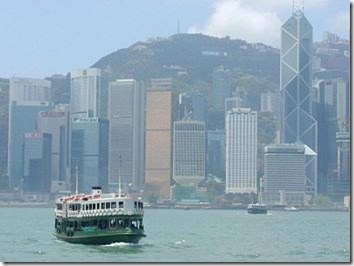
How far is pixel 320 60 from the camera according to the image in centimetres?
16212

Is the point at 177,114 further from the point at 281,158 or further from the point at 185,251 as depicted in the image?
the point at 185,251

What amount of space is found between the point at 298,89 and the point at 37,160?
36.1m

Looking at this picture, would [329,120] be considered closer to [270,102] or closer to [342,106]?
[342,106]

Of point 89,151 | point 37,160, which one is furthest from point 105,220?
point 89,151

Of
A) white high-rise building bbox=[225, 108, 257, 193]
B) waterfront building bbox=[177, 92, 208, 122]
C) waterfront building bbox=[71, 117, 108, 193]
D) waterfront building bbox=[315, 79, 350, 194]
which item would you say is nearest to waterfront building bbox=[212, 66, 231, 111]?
waterfront building bbox=[177, 92, 208, 122]

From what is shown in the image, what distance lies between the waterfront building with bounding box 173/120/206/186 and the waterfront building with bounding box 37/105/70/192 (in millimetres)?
12386

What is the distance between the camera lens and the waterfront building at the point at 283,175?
122312 millimetres

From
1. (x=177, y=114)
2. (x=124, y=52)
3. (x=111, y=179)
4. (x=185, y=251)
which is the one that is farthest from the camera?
(x=124, y=52)

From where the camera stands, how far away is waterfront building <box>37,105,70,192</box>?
126m

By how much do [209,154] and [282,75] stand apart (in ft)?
62.8

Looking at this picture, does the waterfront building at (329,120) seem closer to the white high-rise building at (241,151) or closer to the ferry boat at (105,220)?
the white high-rise building at (241,151)

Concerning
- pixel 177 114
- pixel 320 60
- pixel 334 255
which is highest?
pixel 320 60

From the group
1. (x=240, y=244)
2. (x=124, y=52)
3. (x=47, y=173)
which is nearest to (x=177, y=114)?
(x=47, y=173)

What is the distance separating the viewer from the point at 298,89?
469 ft
